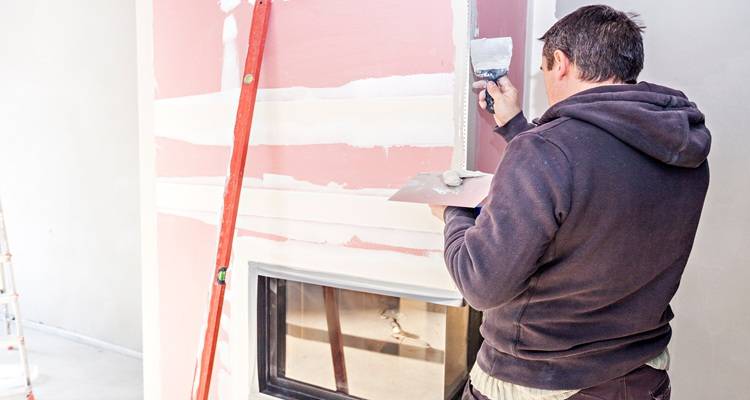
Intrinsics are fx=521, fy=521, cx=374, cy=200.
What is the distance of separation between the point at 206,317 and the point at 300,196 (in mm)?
495

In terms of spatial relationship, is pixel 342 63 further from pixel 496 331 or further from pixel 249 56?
pixel 496 331

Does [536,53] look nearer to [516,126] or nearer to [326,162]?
[516,126]

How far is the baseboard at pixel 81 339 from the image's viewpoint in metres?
3.29

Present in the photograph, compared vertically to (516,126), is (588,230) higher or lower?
lower

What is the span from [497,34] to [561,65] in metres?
0.52

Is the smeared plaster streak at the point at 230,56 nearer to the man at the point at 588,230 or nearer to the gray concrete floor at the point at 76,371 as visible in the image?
the man at the point at 588,230

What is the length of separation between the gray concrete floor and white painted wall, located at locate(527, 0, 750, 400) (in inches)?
102

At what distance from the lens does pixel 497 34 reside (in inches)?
56.2

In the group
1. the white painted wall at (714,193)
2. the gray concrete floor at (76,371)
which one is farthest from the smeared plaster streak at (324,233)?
the gray concrete floor at (76,371)

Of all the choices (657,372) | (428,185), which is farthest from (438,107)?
(657,372)

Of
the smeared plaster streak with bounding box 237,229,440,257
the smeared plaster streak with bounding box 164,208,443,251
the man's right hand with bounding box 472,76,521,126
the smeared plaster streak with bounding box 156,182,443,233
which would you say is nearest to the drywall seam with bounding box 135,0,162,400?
the smeared plaster streak with bounding box 156,182,443,233

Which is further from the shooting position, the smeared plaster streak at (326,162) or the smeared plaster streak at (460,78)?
the smeared plaster streak at (326,162)

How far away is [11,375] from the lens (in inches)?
99.7

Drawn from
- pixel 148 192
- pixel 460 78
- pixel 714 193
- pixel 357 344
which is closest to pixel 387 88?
pixel 460 78
